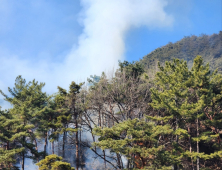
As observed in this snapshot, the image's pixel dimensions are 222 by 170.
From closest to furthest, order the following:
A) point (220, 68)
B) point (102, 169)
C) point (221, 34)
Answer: point (102, 169) → point (220, 68) → point (221, 34)

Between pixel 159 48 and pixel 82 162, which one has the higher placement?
pixel 159 48

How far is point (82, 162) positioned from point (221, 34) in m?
86.3

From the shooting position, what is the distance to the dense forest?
34.0ft

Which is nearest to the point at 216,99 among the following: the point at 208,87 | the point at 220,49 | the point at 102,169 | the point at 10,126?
the point at 208,87

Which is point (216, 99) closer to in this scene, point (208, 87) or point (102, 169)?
point (208, 87)

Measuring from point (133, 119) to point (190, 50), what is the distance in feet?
263

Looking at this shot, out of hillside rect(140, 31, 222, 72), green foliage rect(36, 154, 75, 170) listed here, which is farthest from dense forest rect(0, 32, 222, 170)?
hillside rect(140, 31, 222, 72)

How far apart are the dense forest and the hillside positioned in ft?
164

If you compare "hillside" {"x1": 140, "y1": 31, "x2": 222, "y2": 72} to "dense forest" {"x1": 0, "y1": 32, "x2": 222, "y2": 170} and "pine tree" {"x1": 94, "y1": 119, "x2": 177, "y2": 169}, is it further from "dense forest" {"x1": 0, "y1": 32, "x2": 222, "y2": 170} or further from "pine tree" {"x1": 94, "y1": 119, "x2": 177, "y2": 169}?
"pine tree" {"x1": 94, "y1": 119, "x2": 177, "y2": 169}

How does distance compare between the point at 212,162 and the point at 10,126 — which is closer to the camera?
the point at 10,126

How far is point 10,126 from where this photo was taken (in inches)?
546

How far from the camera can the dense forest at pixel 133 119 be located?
10367mm

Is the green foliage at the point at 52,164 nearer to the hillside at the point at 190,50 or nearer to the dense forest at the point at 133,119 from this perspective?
the dense forest at the point at 133,119

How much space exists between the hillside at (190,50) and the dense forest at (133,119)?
49937 mm
